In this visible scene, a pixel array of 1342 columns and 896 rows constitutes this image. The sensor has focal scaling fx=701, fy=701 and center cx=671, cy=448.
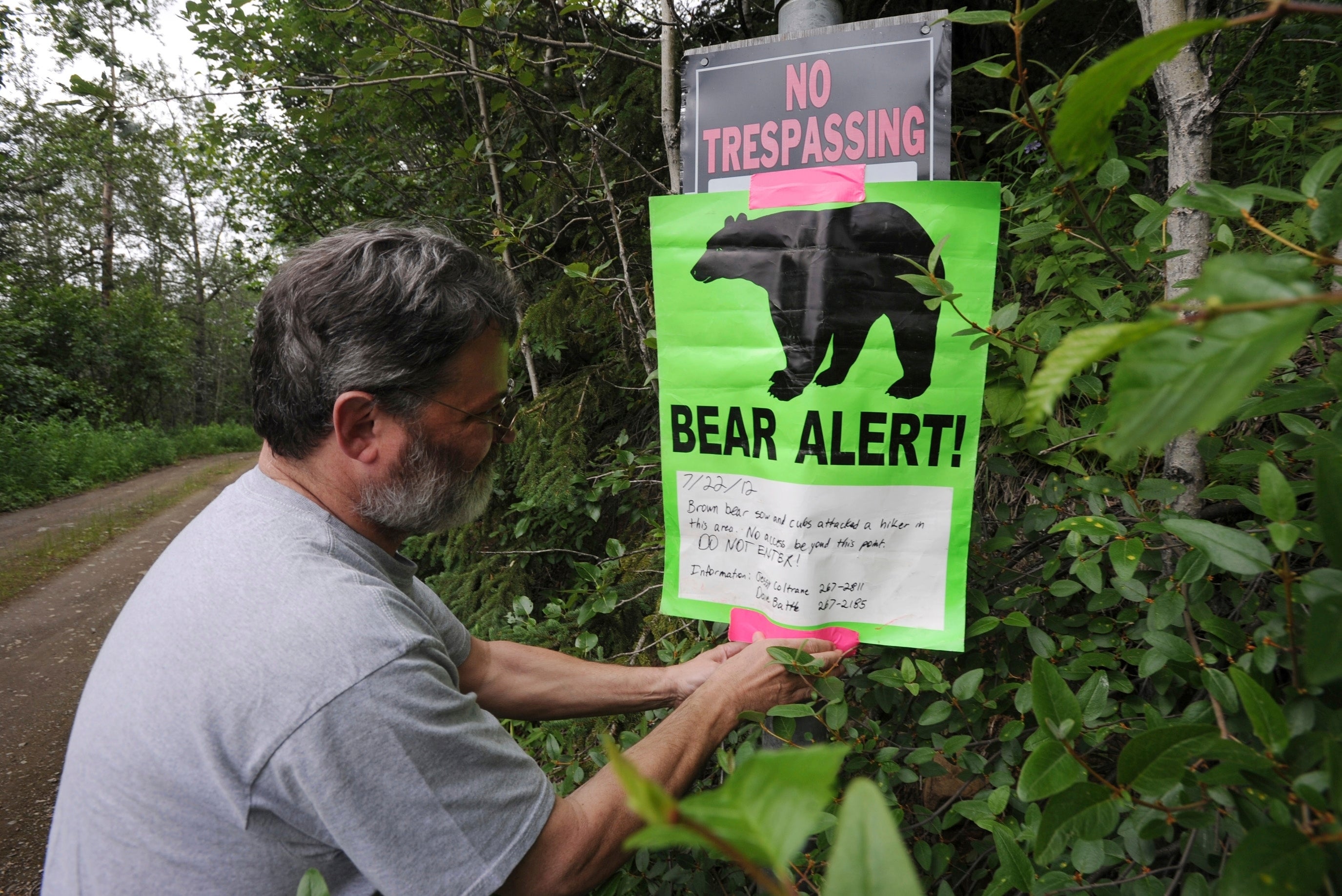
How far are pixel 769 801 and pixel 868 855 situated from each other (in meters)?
0.08

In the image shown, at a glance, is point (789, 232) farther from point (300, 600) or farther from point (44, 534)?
point (44, 534)

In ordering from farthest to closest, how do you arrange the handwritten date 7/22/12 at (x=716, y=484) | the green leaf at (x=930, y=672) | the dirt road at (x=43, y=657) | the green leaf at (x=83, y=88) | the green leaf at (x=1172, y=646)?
the dirt road at (x=43, y=657) < the green leaf at (x=83, y=88) < the handwritten date 7/22/12 at (x=716, y=484) < the green leaf at (x=930, y=672) < the green leaf at (x=1172, y=646)

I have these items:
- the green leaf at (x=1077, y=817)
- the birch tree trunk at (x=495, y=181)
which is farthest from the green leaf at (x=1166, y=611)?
the birch tree trunk at (x=495, y=181)

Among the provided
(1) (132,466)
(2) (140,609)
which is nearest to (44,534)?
(1) (132,466)

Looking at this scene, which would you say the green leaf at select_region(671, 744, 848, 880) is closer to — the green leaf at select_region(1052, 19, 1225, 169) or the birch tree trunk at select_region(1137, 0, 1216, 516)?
the green leaf at select_region(1052, 19, 1225, 169)

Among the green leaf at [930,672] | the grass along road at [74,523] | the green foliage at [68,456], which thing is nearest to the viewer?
the green leaf at [930,672]

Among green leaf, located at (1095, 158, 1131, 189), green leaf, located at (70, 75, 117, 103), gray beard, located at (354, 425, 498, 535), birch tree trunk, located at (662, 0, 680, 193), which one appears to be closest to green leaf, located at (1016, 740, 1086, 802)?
green leaf, located at (1095, 158, 1131, 189)

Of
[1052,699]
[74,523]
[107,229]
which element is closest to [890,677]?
[1052,699]

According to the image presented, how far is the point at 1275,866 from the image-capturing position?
0.45 metres

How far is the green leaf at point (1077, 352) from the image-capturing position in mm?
332

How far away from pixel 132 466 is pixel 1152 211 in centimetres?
1640

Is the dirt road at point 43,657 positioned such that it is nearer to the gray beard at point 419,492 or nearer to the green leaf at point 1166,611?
the gray beard at point 419,492

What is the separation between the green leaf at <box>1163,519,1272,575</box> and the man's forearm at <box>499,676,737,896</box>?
2.57 ft

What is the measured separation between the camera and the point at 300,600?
1.15 meters
